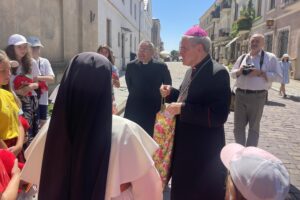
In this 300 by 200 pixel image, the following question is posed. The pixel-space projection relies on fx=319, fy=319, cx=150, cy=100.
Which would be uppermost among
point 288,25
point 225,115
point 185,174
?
point 288,25

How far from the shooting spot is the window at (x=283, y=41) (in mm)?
23000

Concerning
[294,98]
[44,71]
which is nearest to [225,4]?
[294,98]

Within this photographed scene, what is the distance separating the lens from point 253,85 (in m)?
4.82

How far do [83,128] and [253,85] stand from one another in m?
3.80

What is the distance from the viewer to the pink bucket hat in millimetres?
1469

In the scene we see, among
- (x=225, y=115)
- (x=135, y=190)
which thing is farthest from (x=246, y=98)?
(x=135, y=190)

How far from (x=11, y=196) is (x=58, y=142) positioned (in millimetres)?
482

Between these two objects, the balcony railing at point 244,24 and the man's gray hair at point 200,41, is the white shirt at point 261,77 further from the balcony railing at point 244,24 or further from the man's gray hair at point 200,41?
the balcony railing at point 244,24

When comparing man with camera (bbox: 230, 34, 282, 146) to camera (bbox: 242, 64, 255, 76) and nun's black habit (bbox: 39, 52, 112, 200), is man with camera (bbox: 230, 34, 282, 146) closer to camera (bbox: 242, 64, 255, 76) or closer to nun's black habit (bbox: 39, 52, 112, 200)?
camera (bbox: 242, 64, 255, 76)

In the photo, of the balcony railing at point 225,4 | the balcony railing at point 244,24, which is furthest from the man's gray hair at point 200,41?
the balcony railing at point 225,4

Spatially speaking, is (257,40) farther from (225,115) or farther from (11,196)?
(11,196)

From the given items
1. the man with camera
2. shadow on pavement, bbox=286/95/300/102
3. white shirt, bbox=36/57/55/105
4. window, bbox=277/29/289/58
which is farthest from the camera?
window, bbox=277/29/289/58

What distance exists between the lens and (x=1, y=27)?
662 cm

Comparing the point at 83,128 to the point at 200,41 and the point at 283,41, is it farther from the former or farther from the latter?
the point at 283,41
